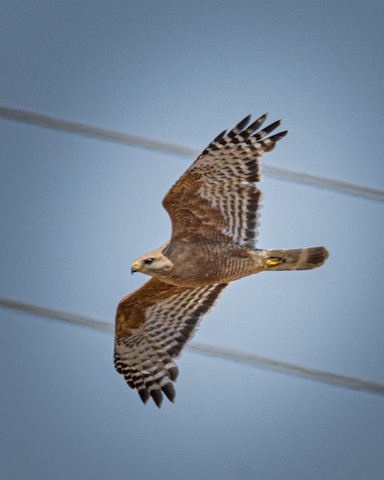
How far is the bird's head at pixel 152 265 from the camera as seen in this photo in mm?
9211

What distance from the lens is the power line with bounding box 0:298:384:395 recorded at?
9.99m

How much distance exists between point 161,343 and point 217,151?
43.3 inches

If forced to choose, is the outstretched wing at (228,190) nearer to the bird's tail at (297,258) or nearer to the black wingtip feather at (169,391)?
the bird's tail at (297,258)

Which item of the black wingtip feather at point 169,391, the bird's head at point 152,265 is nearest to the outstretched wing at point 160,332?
the black wingtip feather at point 169,391

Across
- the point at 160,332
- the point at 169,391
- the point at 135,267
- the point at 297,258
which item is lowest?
the point at 169,391

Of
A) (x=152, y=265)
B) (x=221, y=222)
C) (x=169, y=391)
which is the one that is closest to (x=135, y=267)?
(x=152, y=265)

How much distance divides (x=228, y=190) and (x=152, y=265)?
1.54 feet

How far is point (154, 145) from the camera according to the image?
32.1 feet

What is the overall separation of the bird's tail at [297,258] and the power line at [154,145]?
15.7 inches

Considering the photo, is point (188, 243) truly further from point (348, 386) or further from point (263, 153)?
point (348, 386)

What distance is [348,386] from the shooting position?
1015 centimetres

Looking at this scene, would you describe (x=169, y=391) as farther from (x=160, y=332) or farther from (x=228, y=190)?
(x=228, y=190)

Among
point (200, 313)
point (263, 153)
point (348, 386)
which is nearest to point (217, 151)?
point (263, 153)

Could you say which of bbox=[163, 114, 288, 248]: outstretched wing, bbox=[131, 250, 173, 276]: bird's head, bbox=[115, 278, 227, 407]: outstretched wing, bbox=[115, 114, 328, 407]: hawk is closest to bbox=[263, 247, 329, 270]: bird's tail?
bbox=[115, 114, 328, 407]: hawk
